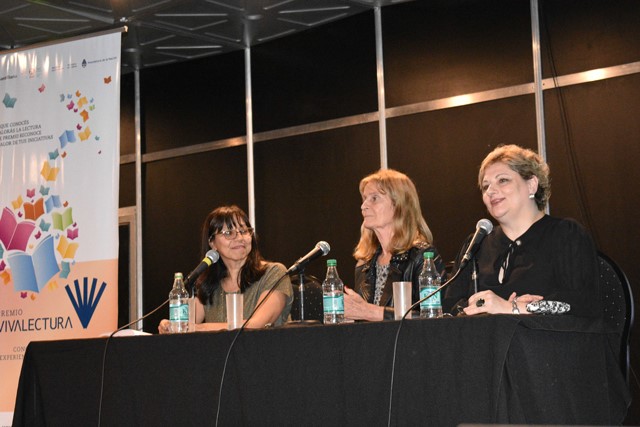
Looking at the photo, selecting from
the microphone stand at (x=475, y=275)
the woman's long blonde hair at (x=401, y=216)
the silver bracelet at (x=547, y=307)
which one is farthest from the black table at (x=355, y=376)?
the woman's long blonde hair at (x=401, y=216)

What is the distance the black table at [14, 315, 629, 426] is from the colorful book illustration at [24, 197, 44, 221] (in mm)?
2023

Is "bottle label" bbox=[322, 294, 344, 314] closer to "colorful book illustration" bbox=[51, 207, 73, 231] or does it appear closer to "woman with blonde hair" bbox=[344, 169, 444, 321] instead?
"woman with blonde hair" bbox=[344, 169, 444, 321]

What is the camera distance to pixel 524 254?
292 cm

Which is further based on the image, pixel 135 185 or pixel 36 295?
pixel 135 185

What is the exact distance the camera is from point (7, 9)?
18.0ft

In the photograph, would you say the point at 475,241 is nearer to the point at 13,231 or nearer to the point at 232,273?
the point at 232,273

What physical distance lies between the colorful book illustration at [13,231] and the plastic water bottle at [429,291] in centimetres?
289

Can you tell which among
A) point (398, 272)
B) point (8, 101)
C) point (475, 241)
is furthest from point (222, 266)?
point (8, 101)

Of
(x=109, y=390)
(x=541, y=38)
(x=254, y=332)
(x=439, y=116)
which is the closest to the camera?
(x=254, y=332)

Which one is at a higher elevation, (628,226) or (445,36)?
(445,36)

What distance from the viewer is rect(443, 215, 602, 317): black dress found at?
8.64ft

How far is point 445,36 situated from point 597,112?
108 cm

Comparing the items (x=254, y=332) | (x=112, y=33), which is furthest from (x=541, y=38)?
(x=254, y=332)

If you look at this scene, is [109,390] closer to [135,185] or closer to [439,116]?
[439,116]
